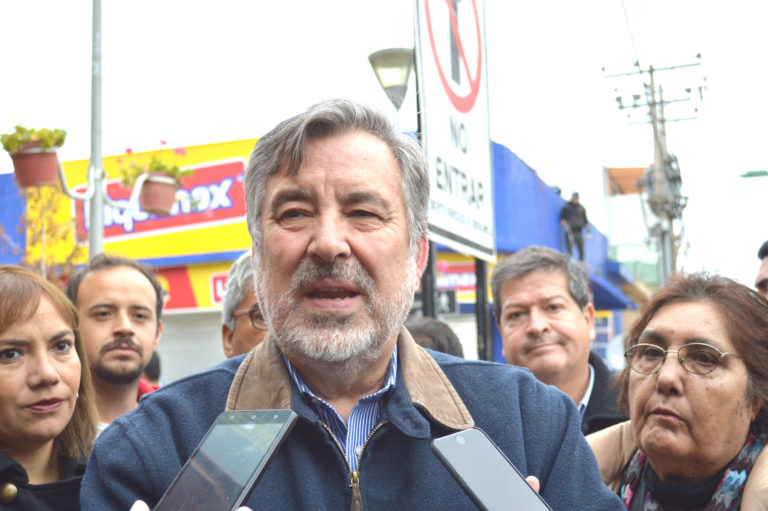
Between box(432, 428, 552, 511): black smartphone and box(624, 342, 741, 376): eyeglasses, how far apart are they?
5.31 feet

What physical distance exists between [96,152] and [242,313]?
19.4 ft

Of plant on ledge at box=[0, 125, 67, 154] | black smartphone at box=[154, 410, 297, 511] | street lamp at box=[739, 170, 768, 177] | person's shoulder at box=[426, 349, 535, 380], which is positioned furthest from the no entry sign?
street lamp at box=[739, 170, 768, 177]

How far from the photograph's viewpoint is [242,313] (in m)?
4.77

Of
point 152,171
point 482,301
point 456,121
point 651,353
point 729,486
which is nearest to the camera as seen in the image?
point 729,486

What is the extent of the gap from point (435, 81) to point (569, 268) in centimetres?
147

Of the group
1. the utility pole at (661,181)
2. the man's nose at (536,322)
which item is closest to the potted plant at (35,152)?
the man's nose at (536,322)

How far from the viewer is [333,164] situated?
2391 millimetres

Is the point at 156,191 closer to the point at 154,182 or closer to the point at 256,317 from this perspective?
the point at 154,182

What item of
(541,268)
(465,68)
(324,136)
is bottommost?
(541,268)

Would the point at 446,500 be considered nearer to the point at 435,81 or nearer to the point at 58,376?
the point at 58,376

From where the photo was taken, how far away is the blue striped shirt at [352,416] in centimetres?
227

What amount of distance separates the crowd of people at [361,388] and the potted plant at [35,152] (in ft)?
20.5

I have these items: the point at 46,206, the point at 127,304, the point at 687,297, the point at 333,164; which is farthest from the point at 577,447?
the point at 46,206

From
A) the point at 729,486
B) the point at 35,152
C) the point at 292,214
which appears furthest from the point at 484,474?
the point at 35,152
